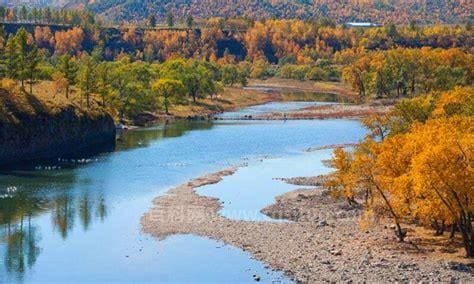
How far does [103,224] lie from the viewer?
180ft

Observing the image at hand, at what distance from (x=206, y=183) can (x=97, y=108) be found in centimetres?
3796

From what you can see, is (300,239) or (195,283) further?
(300,239)

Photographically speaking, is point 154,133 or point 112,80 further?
point 112,80

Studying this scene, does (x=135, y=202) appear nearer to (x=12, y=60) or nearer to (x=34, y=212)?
(x=34, y=212)

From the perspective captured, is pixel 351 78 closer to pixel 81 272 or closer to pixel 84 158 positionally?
pixel 84 158

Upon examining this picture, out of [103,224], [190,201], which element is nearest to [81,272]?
[103,224]

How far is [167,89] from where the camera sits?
137 m

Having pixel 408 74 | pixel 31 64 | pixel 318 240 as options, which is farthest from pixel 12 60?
pixel 408 74

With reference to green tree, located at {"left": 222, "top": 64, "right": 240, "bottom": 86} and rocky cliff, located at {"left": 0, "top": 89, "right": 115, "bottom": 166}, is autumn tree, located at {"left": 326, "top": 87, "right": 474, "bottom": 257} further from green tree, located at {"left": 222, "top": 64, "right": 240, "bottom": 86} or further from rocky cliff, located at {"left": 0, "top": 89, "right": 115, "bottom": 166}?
green tree, located at {"left": 222, "top": 64, "right": 240, "bottom": 86}

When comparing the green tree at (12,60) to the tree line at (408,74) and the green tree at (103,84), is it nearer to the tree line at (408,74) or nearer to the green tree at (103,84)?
the green tree at (103,84)

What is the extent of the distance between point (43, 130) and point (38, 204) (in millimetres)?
28275

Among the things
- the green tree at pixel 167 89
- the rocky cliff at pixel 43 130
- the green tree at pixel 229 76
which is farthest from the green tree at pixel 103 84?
the green tree at pixel 229 76

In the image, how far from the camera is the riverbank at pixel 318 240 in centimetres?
4141

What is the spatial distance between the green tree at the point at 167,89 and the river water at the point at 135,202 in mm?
24982
